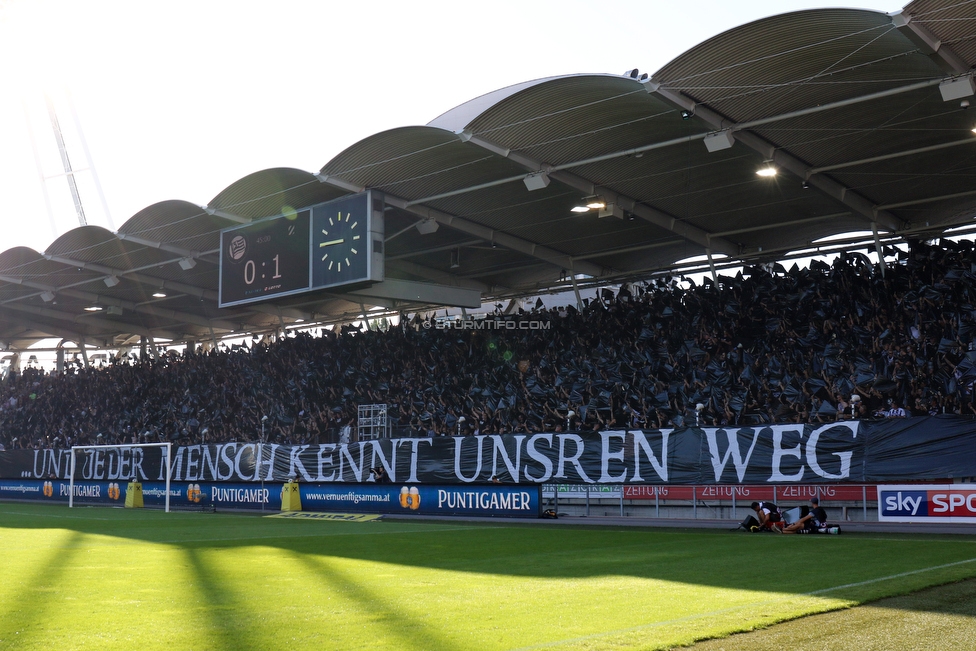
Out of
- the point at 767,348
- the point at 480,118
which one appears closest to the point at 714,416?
the point at 767,348

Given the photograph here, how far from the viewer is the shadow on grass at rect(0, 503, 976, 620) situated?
419 inches

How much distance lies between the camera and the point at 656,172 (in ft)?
82.0

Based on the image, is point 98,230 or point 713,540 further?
point 98,230

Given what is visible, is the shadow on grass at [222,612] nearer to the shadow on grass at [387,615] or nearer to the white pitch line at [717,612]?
the shadow on grass at [387,615]

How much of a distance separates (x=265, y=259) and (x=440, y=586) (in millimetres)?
20082

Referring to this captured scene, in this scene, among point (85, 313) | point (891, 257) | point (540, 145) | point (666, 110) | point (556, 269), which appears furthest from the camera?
point (85, 313)

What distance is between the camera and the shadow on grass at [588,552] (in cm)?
1063

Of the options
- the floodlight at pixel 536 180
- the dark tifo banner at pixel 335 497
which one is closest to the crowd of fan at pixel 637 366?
the dark tifo banner at pixel 335 497

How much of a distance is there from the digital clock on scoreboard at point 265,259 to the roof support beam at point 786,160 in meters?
12.5

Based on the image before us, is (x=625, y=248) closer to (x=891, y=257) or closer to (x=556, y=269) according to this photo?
(x=556, y=269)

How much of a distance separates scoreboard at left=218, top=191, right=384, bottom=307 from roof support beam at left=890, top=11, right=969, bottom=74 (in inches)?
574

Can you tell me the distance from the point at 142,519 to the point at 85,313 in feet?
82.2

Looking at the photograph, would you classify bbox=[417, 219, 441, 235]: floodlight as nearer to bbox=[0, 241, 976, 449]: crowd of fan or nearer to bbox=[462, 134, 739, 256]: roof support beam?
bbox=[462, 134, 739, 256]: roof support beam

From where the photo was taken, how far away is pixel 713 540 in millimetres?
17047
